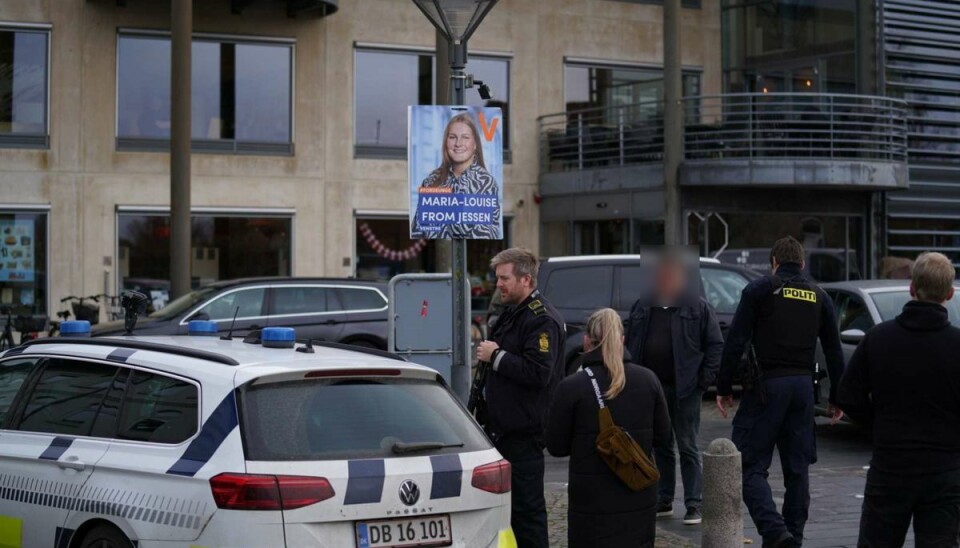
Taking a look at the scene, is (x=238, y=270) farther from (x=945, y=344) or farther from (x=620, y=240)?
(x=945, y=344)

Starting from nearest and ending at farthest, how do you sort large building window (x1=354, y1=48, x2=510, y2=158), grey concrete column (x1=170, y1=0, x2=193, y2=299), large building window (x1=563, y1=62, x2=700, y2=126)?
grey concrete column (x1=170, y1=0, x2=193, y2=299)
large building window (x1=354, y1=48, x2=510, y2=158)
large building window (x1=563, y1=62, x2=700, y2=126)

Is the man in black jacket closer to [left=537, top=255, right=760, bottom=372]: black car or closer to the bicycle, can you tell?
[left=537, top=255, right=760, bottom=372]: black car

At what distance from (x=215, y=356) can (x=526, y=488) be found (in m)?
2.12

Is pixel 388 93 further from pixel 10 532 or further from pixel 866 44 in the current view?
pixel 10 532

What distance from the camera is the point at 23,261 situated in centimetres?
2191

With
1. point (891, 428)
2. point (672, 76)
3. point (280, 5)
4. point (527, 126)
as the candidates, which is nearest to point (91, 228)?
point (280, 5)

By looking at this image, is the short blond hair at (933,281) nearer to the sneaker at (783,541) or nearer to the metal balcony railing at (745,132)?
the sneaker at (783,541)

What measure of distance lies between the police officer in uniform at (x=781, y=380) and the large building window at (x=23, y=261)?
16643 mm

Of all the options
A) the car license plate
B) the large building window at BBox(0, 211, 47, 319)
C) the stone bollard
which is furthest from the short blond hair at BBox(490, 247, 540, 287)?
the large building window at BBox(0, 211, 47, 319)

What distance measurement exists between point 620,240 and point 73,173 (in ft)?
33.2

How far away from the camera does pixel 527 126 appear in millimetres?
25500

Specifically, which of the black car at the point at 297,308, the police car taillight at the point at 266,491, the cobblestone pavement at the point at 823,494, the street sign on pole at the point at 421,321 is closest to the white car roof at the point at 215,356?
the police car taillight at the point at 266,491

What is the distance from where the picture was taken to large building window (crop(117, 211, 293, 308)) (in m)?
22.5

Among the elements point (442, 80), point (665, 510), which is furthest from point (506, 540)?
point (442, 80)
